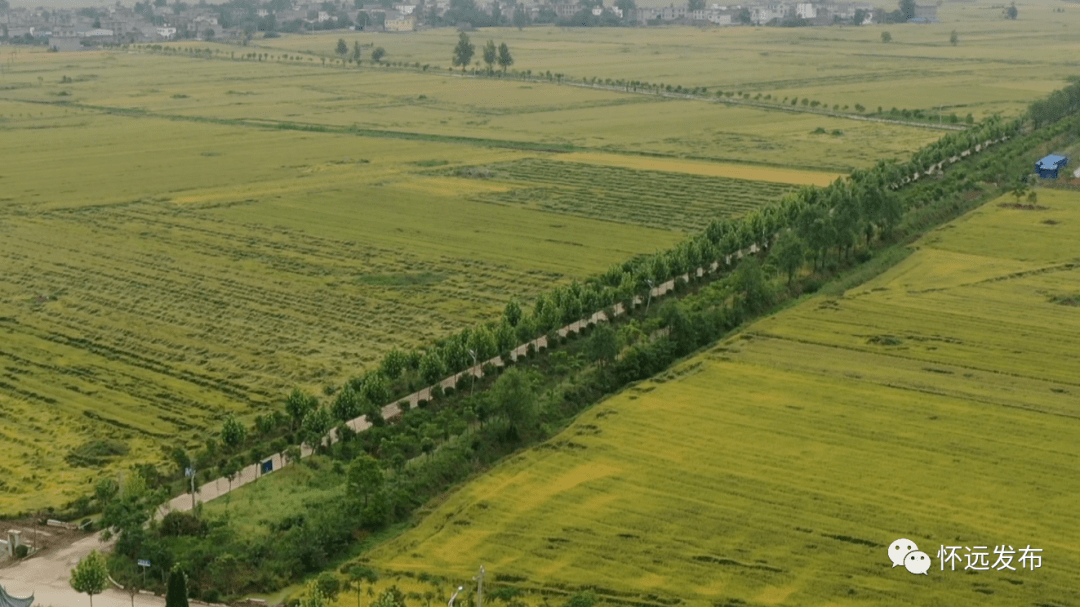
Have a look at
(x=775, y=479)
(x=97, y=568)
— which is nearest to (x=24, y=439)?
(x=97, y=568)

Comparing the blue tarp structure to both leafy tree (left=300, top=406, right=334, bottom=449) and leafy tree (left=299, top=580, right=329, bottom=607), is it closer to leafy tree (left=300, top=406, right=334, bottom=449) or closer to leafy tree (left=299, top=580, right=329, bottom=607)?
leafy tree (left=299, top=580, right=329, bottom=607)

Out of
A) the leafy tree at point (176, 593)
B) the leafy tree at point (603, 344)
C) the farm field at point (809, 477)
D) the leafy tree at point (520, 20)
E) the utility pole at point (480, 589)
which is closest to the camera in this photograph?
the leafy tree at point (176, 593)

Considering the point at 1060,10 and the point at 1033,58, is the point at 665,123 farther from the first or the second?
the point at 1060,10

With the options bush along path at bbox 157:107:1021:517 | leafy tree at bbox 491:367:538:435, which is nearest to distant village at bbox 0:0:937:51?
bush along path at bbox 157:107:1021:517

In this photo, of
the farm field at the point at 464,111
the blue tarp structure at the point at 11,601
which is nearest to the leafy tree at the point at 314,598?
the blue tarp structure at the point at 11,601

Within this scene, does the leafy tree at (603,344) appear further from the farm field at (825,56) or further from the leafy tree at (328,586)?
the farm field at (825,56)

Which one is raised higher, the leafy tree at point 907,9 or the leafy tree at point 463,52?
the leafy tree at point 907,9

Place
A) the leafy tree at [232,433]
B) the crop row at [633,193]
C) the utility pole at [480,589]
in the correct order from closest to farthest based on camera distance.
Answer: the utility pole at [480,589] < the leafy tree at [232,433] < the crop row at [633,193]
